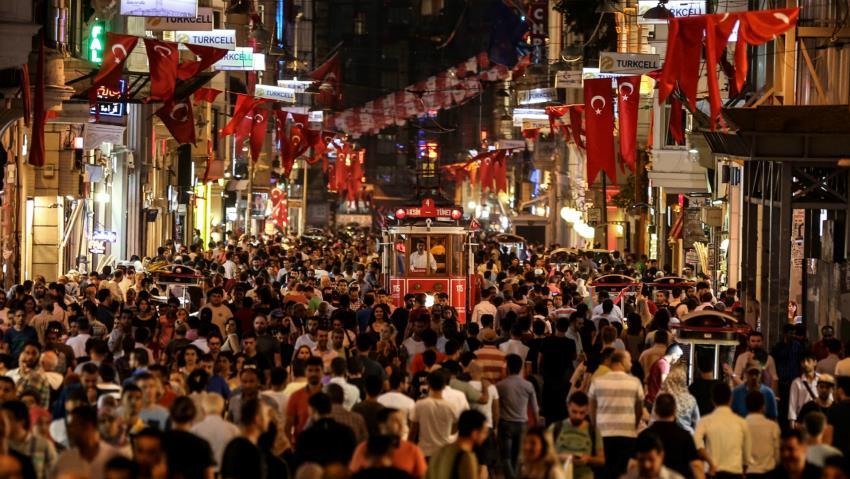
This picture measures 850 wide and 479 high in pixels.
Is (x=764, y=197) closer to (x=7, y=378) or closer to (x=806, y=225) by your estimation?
(x=806, y=225)

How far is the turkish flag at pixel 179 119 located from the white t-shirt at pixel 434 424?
61.6ft

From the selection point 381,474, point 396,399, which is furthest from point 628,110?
point 381,474

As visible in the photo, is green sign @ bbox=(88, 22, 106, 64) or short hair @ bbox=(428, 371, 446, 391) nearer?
short hair @ bbox=(428, 371, 446, 391)

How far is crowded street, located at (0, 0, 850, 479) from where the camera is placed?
10758 millimetres

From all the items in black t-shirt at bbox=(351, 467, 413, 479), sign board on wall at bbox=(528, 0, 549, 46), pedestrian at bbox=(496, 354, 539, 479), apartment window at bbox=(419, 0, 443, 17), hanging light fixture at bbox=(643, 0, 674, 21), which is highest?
apartment window at bbox=(419, 0, 443, 17)

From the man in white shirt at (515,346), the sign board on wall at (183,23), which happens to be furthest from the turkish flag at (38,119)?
the man in white shirt at (515,346)

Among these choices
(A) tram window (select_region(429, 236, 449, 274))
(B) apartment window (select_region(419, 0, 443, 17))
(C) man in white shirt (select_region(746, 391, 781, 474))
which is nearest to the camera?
(C) man in white shirt (select_region(746, 391, 781, 474))

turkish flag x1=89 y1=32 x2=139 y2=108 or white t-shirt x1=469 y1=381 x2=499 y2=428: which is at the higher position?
turkish flag x1=89 y1=32 x2=139 y2=108

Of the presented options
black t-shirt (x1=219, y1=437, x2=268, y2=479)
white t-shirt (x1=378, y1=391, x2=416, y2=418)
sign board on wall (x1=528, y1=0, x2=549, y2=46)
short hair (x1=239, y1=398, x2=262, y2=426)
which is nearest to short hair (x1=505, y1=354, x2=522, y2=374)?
white t-shirt (x1=378, y1=391, x2=416, y2=418)

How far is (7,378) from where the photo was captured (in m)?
12.0

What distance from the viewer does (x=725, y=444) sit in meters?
11.4

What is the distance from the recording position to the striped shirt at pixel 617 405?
12.9 m

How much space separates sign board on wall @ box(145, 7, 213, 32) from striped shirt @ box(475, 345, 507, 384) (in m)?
14.6

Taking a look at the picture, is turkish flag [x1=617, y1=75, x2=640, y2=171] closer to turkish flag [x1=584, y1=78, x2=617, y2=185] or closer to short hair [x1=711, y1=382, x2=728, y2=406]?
turkish flag [x1=584, y1=78, x2=617, y2=185]
